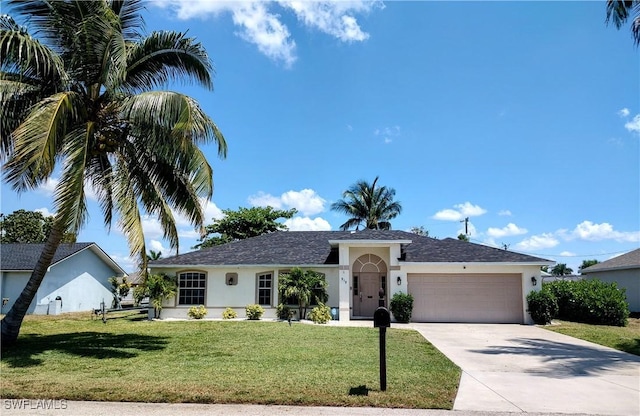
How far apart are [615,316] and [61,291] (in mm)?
28852

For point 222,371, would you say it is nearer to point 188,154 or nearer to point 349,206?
point 188,154

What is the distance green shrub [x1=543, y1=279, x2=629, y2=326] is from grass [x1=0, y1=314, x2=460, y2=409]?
10807mm

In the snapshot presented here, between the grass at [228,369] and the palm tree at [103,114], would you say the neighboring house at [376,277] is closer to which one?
the grass at [228,369]

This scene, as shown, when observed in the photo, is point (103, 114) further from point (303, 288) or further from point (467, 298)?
point (467, 298)

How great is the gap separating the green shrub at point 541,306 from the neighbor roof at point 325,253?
56.3 inches

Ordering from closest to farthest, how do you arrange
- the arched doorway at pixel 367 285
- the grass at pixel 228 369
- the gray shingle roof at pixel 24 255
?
the grass at pixel 228 369 → the arched doorway at pixel 367 285 → the gray shingle roof at pixel 24 255

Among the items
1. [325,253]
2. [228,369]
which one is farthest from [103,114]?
[325,253]

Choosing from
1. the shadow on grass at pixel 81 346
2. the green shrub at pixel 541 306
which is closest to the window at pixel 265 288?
the shadow on grass at pixel 81 346

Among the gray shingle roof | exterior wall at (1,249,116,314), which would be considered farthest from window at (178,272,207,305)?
exterior wall at (1,249,116,314)

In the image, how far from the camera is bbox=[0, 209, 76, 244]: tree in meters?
46.6

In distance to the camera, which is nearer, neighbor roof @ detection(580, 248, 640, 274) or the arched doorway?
the arched doorway

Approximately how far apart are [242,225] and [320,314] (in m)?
22.3

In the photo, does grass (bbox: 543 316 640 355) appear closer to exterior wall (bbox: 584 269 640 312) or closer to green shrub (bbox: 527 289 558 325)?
green shrub (bbox: 527 289 558 325)

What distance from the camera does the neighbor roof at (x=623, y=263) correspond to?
25.4 metres
